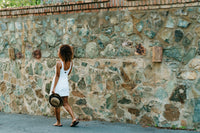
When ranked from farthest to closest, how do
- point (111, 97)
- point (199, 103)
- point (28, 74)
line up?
1. point (28, 74)
2. point (111, 97)
3. point (199, 103)

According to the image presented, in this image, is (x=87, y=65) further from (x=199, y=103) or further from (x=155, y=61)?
(x=199, y=103)

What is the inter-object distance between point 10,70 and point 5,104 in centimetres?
102

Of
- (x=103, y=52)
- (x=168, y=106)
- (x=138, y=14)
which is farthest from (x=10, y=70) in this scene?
(x=168, y=106)

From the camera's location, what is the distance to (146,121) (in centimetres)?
524

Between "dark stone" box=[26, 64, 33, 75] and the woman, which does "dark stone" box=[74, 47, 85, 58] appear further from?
"dark stone" box=[26, 64, 33, 75]

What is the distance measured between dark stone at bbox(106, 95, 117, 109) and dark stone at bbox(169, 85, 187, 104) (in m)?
1.28

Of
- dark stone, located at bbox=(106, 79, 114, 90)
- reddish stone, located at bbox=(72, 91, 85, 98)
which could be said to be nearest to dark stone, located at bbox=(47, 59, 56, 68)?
reddish stone, located at bbox=(72, 91, 85, 98)

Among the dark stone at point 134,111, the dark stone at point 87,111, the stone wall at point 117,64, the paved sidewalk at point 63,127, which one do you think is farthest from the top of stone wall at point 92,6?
the paved sidewalk at point 63,127

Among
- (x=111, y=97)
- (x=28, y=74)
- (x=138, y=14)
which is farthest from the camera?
(x=28, y=74)

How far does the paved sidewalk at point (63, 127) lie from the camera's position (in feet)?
15.9

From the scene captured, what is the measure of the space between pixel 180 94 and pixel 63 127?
2.49 m

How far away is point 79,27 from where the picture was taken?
5.76 meters

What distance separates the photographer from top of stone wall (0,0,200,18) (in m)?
4.89

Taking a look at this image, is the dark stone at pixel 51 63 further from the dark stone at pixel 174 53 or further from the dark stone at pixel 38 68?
the dark stone at pixel 174 53
